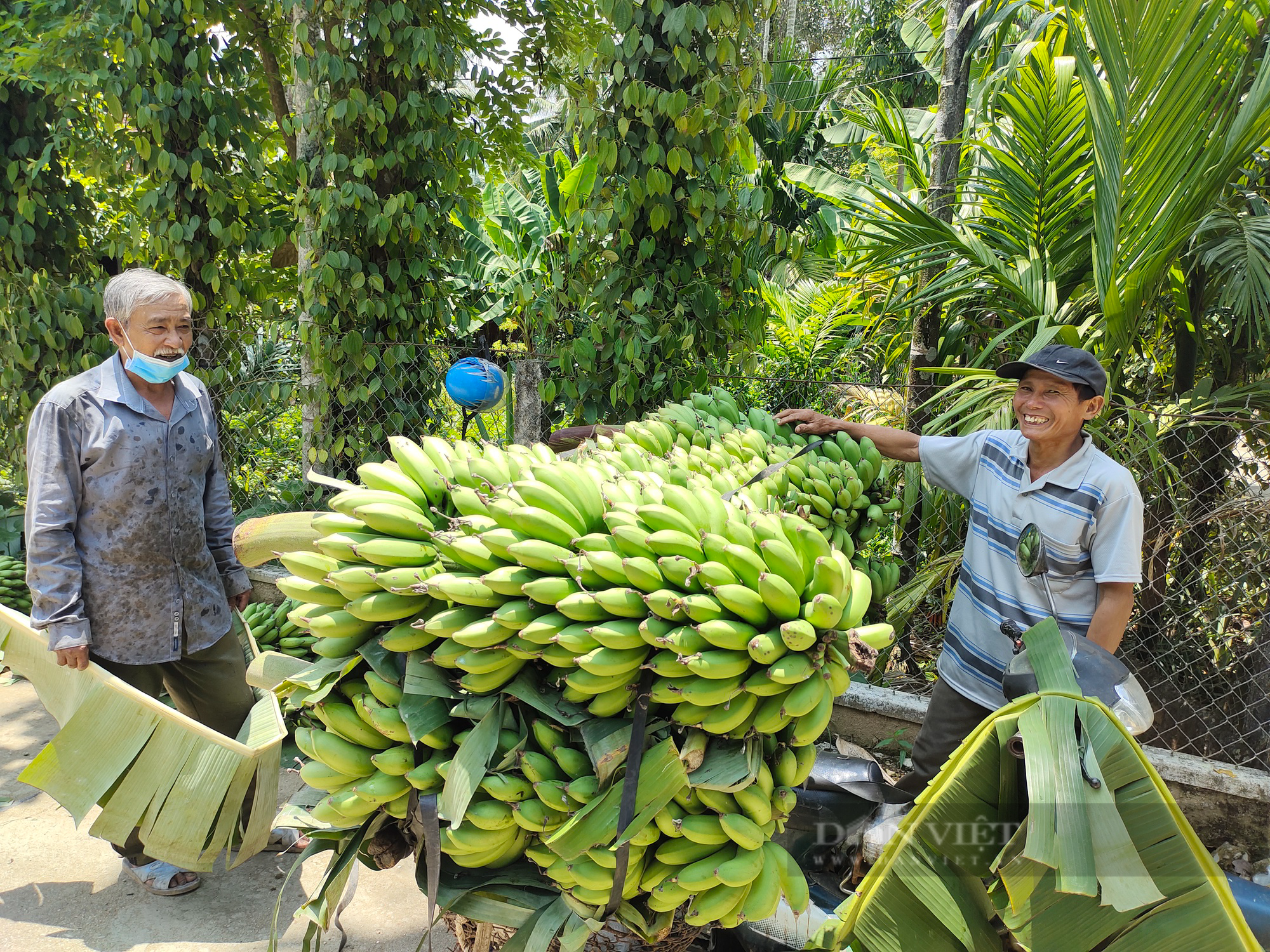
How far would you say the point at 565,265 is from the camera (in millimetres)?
4109

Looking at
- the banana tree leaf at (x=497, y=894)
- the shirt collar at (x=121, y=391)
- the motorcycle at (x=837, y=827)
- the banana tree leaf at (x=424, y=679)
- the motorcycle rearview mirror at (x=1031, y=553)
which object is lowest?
the motorcycle at (x=837, y=827)

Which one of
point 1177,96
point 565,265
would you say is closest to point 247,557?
point 565,265

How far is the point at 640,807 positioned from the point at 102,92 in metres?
5.26

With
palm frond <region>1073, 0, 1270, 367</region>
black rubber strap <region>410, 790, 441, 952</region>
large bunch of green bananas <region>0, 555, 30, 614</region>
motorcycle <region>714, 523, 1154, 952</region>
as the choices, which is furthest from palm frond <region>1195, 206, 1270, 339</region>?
large bunch of green bananas <region>0, 555, 30, 614</region>

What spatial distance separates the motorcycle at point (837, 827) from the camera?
79.1 inches

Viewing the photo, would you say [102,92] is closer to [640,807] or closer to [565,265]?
[565,265]

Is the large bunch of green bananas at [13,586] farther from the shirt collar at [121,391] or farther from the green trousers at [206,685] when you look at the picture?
the shirt collar at [121,391]

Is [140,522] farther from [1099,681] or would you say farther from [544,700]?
[1099,681]

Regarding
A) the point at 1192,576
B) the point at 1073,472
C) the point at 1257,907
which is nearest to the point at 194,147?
the point at 1073,472

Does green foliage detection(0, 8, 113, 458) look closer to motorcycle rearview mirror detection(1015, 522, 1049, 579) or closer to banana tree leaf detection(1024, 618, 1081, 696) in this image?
motorcycle rearview mirror detection(1015, 522, 1049, 579)

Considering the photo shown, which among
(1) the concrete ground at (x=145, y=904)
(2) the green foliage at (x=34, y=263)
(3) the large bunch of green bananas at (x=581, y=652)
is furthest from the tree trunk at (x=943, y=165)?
(2) the green foliage at (x=34, y=263)

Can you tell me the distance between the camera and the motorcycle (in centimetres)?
201

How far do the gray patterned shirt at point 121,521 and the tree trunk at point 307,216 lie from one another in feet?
5.89

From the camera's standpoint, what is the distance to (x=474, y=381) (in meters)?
4.41
